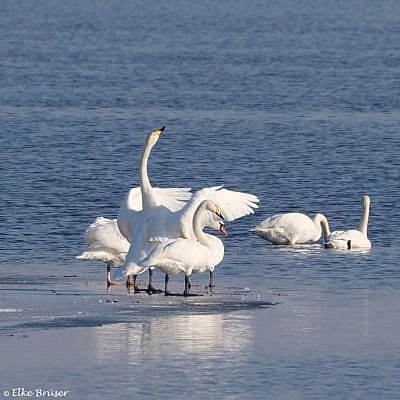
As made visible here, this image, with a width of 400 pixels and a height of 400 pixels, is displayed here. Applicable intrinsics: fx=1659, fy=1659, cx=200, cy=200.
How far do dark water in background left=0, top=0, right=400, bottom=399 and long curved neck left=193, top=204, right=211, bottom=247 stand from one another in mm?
860

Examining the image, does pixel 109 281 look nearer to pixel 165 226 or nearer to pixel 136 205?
pixel 165 226

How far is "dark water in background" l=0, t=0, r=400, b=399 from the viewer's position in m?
13.5

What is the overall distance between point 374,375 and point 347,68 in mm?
35635

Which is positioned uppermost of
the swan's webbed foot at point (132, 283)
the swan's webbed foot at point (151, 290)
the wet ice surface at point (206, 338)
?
the swan's webbed foot at point (132, 283)

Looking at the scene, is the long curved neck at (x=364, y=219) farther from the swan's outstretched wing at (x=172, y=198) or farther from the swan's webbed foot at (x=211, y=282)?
the swan's webbed foot at (x=211, y=282)

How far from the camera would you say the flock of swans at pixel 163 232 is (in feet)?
52.0

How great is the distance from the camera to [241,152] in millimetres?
29031

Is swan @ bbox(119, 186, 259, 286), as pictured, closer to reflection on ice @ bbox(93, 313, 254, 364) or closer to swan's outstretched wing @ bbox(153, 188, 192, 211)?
swan's outstretched wing @ bbox(153, 188, 192, 211)

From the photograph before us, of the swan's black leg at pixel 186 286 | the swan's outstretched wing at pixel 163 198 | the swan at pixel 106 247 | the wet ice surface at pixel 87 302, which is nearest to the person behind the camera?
the wet ice surface at pixel 87 302

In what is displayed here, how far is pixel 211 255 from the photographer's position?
52.8 feet

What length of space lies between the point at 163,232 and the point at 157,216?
0.20 m

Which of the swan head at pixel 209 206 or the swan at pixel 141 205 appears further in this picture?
the swan at pixel 141 205

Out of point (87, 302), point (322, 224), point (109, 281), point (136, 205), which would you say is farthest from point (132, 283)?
point (322, 224)

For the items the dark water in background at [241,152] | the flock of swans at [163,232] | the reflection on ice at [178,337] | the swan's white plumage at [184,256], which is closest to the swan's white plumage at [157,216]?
the flock of swans at [163,232]
